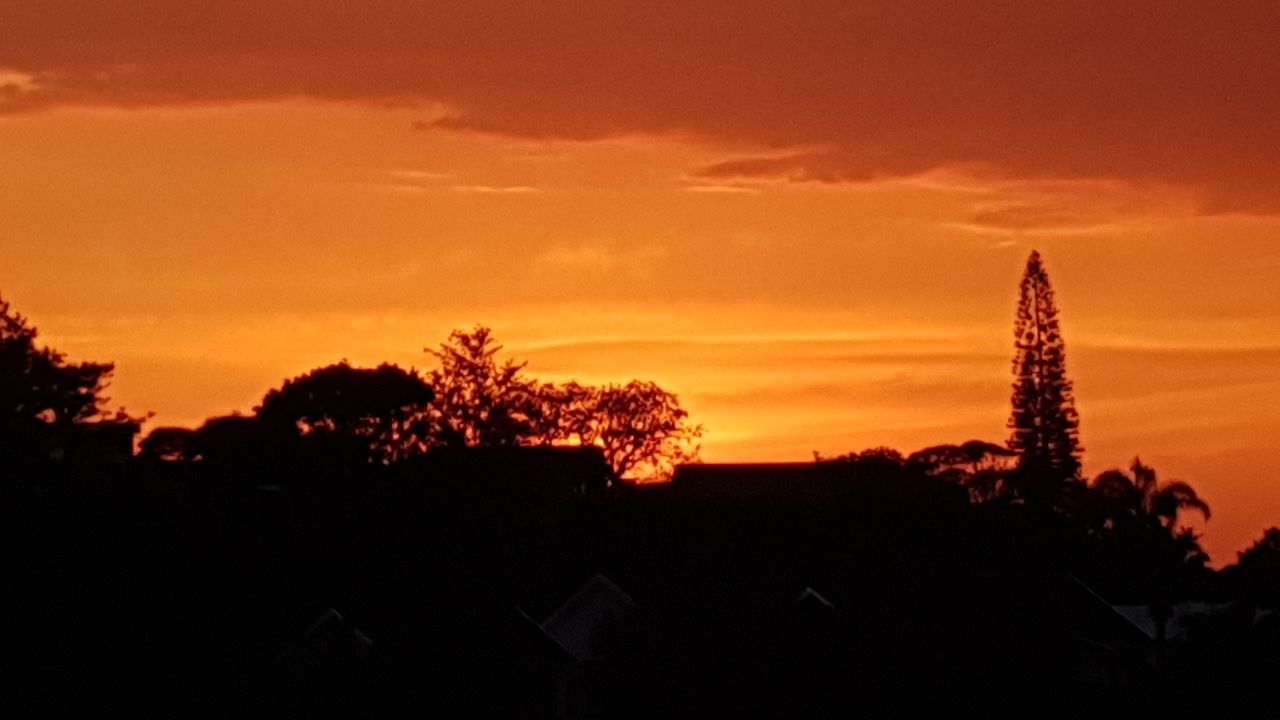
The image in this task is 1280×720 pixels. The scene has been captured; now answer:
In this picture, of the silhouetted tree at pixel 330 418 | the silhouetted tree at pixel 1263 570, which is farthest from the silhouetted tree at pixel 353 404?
the silhouetted tree at pixel 1263 570

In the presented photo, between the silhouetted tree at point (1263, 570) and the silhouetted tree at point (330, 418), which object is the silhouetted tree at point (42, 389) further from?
the silhouetted tree at point (1263, 570)

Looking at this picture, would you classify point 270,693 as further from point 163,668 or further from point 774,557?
point 774,557

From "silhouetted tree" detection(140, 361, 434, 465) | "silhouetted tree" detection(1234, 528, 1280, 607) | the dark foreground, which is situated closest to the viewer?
the dark foreground

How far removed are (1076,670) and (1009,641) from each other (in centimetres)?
341

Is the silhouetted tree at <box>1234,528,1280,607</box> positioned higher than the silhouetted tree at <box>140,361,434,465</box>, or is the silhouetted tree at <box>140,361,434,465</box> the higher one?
the silhouetted tree at <box>140,361,434,465</box>

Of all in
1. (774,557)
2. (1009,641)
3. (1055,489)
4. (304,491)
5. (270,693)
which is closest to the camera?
(270,693)

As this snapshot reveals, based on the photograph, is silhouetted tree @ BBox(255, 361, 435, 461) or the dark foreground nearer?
the dark foreground

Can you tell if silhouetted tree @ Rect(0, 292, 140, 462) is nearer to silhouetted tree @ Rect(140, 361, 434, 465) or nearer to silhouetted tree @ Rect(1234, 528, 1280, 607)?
silhouetted tree @ Rect(140, 361, 434, 465)

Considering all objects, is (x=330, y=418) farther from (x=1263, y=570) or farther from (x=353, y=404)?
(x=1263, y=570)

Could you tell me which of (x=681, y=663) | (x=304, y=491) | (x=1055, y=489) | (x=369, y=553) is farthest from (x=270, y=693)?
(x=1055, y=489)

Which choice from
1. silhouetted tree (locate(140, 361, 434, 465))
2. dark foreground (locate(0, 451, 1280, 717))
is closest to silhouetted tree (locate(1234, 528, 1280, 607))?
dark foreground (locate(0, 451, 1280, 717))

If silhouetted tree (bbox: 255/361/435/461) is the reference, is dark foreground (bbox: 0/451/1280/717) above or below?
below

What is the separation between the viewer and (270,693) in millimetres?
42031

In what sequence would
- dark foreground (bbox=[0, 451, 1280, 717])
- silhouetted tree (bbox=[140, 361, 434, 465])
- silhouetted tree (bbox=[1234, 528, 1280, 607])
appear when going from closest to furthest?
dark foreground (bbox=[0, 451, 1280, 717]) → silhouetted tree (bbox=[1234, 528, 1280, 607]) → silhouetted tree (bbox=[140, 361, 434, 465])
